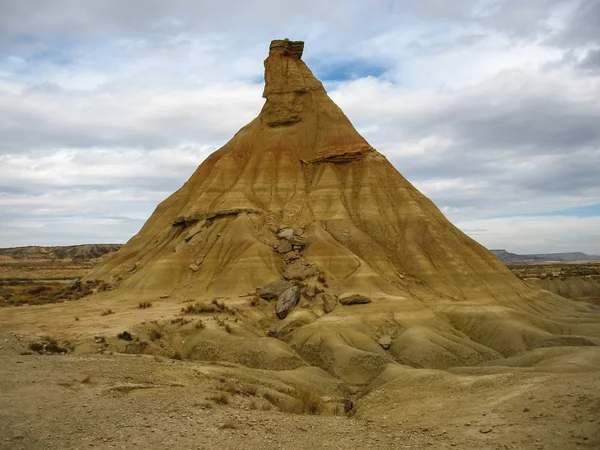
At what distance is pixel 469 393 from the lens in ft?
67.5

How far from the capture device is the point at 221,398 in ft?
60.2

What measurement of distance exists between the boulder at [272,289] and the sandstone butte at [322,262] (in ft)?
0.78

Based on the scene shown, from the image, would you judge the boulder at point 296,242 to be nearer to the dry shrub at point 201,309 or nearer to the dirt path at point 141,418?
the dry shrub at point 201,309

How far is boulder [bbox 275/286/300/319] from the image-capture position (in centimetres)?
3881

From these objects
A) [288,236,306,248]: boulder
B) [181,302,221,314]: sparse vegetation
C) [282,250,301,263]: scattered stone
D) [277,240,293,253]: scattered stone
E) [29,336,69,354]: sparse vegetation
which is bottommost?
[29,336,69,354]: sparse vegetation

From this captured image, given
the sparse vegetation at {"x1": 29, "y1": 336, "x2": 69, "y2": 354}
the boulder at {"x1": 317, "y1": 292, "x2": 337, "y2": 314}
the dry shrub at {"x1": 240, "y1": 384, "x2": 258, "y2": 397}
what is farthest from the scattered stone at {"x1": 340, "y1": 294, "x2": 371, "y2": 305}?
the sparse vegetation at {"x1": 29, "y1": 336, "x2": 69, "y2": 354}

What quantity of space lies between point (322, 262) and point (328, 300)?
247 inches

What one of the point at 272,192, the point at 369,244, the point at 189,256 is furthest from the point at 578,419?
the point at 272,192

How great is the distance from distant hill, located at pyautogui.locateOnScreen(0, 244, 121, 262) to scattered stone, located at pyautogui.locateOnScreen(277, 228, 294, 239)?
Result: 114m

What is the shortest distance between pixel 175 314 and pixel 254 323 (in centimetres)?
542

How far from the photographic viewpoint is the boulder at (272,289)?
40.8 meters

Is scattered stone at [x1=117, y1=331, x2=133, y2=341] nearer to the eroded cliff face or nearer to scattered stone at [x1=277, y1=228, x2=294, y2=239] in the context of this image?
the eroded cliff face

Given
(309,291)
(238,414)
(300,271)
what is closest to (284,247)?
(300,271)

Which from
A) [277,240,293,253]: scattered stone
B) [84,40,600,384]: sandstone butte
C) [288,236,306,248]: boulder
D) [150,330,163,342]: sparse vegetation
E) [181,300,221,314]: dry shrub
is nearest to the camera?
[150,330,163,342]: sparse vegetation
